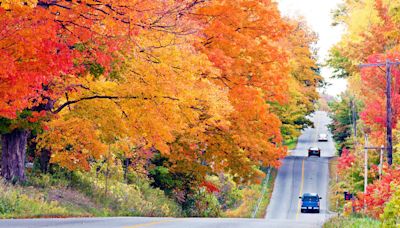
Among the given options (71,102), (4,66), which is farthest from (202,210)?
(4,66)

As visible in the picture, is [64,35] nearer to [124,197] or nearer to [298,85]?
[124,197]

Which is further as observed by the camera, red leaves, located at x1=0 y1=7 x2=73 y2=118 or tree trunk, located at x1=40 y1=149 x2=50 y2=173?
tree trunk, located at x1=40 y1=149 x2=50 y2=173

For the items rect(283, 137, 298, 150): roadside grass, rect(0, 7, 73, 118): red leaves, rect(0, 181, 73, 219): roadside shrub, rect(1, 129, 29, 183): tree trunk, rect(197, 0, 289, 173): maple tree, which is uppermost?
rect(283, 137, 298, 150): roadside grass

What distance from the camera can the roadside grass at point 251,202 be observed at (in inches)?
2304

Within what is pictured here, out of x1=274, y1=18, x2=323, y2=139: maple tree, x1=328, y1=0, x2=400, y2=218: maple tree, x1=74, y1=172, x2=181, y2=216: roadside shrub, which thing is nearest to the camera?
x1=74, y1=172, x2=181, y2=216: roadside shrub

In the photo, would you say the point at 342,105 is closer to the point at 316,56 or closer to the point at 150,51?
the point at 316,56

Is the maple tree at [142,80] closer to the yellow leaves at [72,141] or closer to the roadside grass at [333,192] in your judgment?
the yellow leaves at [72,141]

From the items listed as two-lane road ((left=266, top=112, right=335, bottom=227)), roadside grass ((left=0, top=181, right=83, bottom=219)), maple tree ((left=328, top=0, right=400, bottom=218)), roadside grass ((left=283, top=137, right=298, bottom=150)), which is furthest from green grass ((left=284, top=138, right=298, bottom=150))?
roadside grass ((left=0, top=181, right=83, bottom=219))

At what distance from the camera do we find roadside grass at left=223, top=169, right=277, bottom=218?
58.5 metres

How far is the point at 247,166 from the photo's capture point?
3762 centimetres

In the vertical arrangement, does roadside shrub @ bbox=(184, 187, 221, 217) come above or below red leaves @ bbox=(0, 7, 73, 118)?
below

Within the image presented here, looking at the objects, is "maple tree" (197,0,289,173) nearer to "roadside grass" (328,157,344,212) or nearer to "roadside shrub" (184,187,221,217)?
"roadside shrub" (184,187,221,217)

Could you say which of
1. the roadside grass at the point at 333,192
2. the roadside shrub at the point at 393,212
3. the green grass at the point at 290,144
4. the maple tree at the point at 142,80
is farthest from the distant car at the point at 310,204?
the roadside shrub at the point at 393,212

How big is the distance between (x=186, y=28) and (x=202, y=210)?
58.5 ft
